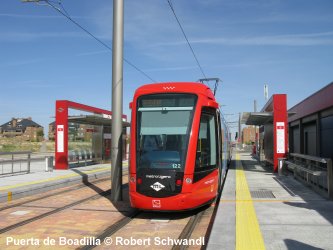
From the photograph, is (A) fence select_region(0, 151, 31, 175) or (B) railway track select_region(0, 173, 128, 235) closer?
(B) railway track select_region(0, 173, 128, 235)

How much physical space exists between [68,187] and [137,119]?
655cm

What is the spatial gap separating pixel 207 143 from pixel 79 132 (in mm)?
14224

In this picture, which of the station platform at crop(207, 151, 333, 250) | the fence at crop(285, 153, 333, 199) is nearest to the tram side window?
the station platform at crop(207, 151, 333, 250)

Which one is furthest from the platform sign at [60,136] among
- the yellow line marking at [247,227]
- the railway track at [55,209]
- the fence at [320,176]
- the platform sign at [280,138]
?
the yellow line marking at [247,227]

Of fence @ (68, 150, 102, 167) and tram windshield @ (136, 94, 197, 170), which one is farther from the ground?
tram windshield @ (136, 94, 197, 170)

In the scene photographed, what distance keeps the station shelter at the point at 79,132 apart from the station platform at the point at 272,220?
1049 cm

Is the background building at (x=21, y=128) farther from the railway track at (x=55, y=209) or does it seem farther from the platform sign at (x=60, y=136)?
the railway track at (x=55, y=209)

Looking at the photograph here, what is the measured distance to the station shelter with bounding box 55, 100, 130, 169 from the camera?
20344 mm

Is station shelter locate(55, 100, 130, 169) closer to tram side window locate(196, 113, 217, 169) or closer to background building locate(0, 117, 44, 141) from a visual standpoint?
tram side window locate(196, 113, 217, 169)

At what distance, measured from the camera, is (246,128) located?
139875 millimetres

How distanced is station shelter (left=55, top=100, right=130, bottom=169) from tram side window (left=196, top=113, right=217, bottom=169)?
1146 cm

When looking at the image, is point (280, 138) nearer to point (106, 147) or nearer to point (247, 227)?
point (106, 147)

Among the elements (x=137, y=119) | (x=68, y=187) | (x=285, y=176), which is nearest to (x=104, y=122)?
(x=68, y=187)

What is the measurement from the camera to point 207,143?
9383mm
